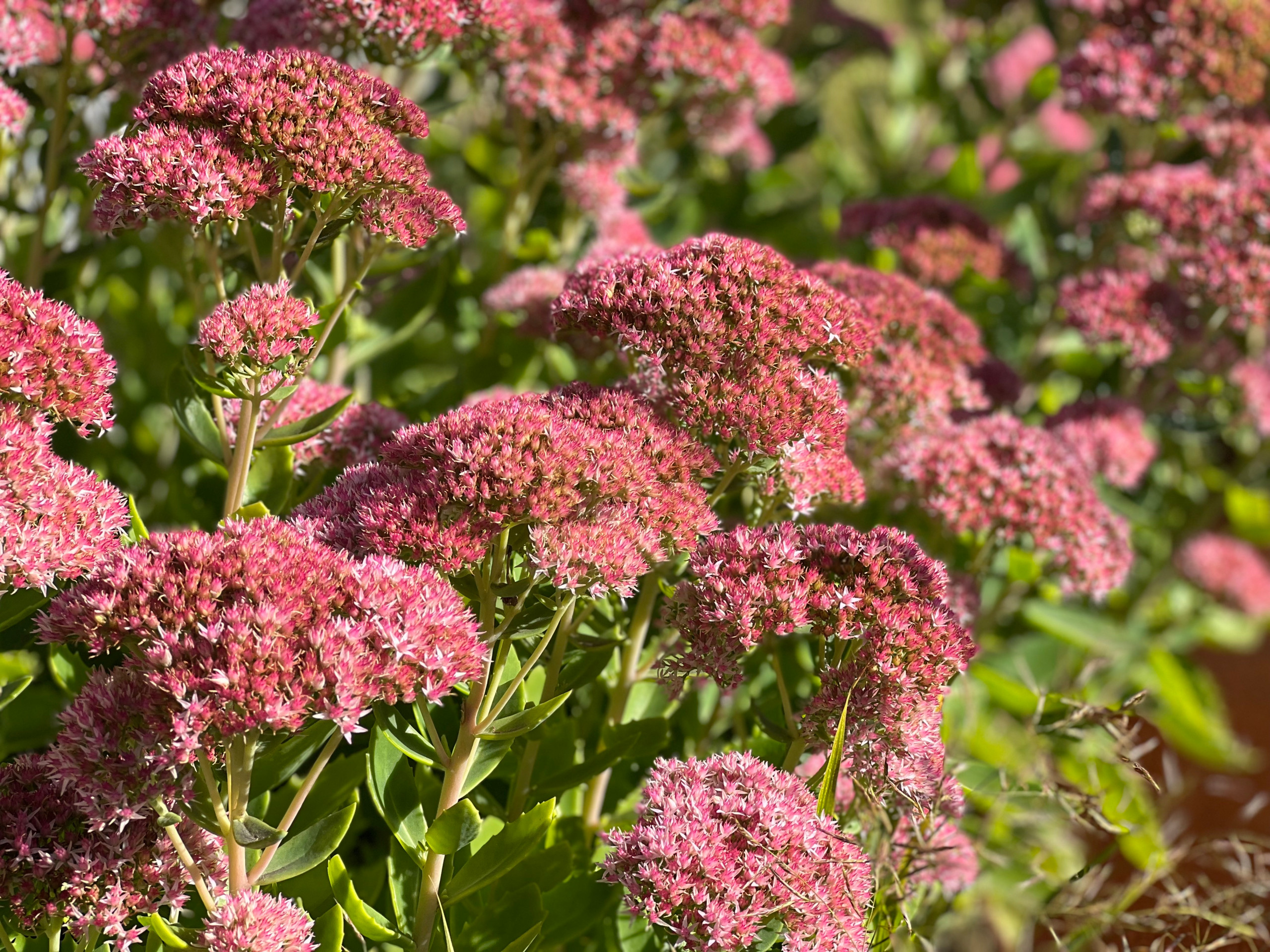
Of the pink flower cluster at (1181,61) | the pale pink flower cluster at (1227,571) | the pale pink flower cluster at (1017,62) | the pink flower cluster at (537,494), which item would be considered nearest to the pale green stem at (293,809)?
the pink flower cluster at (537,494)

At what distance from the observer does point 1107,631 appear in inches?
119

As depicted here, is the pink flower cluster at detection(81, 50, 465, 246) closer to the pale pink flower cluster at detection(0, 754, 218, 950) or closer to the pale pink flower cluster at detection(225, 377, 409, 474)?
the pale pink flower cluster at detection(225, 377, 409, 474)

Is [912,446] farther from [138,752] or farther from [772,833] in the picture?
[138,752]

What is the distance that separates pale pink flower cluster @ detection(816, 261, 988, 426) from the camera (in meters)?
2.11

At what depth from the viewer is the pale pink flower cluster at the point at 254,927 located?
4.25ft

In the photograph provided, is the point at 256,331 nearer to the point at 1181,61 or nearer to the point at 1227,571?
the point at 1181,61

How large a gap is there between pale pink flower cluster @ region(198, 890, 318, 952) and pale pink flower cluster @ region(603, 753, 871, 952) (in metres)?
0.37

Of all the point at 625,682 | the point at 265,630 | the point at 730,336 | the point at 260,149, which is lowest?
the point at 625,682

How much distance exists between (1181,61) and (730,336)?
1828 mm

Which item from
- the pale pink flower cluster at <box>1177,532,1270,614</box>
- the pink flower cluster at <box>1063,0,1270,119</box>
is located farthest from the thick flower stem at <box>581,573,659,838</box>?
the pale pink flower cluster at <box>1177,532,1270,614</box>

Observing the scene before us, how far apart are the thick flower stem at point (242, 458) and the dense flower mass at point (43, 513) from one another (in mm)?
264

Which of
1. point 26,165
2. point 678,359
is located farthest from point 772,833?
point 26,165

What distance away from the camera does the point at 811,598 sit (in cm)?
154

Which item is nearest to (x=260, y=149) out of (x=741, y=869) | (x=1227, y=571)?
(x=741, y=869)
